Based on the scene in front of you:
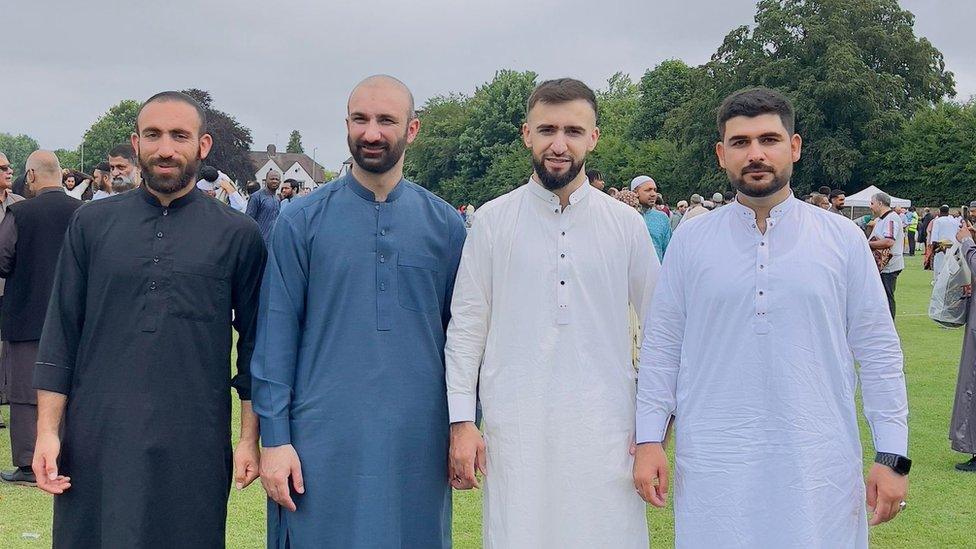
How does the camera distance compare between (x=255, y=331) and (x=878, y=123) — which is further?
(x=878, y=123)

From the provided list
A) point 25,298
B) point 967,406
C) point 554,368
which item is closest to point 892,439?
point 554,368

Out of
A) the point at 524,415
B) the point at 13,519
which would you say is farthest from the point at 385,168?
the point at 13,519

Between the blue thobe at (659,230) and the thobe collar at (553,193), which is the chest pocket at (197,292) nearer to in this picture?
the thobe collar at (553,193)

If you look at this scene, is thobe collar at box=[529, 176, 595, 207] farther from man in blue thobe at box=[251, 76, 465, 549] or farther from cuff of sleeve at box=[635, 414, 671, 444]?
cuff of sleeve at box=[635, 414, 671, 444]

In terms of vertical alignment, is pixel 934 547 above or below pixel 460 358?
below

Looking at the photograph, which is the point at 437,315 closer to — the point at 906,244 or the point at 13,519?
the point at 13,519

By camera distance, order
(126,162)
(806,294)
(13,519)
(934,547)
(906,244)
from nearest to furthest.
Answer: (806,294)
(934,547)
(13,519)
(126,162)
(906,244)

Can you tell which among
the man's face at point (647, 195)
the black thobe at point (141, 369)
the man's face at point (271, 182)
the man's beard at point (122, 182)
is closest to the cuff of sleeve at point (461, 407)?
the black thobe at point (141, 369)

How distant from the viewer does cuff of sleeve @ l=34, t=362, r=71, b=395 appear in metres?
3.11

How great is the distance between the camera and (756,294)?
2.84 meters

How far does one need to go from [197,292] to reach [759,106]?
191 cm

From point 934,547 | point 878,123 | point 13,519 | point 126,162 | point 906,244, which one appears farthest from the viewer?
point 878,123

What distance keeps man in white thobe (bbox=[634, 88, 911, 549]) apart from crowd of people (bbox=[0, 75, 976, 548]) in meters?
0.01

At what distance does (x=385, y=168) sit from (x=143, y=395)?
3.57 feet
